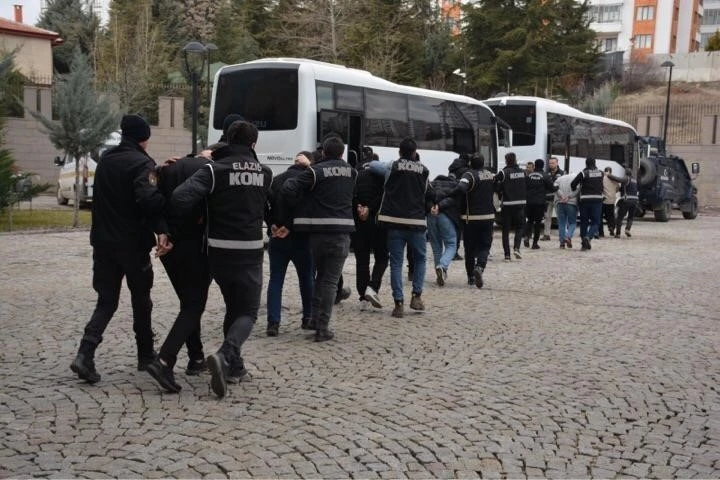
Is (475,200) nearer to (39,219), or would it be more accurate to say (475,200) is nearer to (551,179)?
(551,179)

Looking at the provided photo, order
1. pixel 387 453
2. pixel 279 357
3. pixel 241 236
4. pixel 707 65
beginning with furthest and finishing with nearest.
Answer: pixel 707 65, pixel 279 357, pixel 241 236, pixel 387 453

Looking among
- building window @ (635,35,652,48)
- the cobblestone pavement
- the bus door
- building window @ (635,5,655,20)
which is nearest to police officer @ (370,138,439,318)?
the cobblestone pavement

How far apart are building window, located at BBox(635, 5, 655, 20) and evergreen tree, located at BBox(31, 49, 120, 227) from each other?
72521mm

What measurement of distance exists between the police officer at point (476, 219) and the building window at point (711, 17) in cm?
9367

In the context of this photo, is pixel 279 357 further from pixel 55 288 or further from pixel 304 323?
pixel 55 288

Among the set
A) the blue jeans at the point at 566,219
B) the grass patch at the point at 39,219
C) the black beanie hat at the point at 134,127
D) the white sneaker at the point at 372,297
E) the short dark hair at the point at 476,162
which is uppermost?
the black beanie hat at the point at 134,127

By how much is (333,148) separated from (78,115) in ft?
40.8

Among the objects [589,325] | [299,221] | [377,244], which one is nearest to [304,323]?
[299,221]

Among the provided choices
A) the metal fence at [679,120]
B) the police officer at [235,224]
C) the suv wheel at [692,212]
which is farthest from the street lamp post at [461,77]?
the police officer at [235,224]

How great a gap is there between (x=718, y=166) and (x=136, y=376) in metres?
37.5

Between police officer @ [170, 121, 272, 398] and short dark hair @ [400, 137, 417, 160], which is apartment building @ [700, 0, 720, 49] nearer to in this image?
short dark hair @ [400, 137, 417, 160]

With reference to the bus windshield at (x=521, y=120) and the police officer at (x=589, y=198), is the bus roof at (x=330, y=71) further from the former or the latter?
the bus windshield at (x=521, y=120)

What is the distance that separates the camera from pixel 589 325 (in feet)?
27.7

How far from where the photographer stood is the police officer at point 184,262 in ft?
18.1
